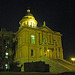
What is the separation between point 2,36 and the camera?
101 ft

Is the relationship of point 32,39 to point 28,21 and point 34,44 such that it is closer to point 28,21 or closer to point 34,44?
point 34,44

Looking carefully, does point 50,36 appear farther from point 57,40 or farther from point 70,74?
point 70,74

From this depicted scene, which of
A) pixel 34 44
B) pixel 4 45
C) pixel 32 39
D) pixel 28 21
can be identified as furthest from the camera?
pixel 28 21

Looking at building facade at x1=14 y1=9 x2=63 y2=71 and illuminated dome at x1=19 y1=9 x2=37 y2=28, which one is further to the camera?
illuminated dome at x1=19 y1=9 x2=37 y2=28

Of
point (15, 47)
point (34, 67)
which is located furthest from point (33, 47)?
point (34, 67)

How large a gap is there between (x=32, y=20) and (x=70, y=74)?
120 ft

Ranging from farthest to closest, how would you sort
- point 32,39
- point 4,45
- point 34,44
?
1. point 32,39
2. point 34,44
3. point 4,45

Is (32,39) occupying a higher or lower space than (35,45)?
higher

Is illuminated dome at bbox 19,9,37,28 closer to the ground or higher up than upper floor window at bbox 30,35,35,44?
higher up

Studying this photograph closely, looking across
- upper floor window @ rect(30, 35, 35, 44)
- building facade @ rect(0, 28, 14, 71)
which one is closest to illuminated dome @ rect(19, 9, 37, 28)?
upper floor window @ rect(30, 35, 35, 44)

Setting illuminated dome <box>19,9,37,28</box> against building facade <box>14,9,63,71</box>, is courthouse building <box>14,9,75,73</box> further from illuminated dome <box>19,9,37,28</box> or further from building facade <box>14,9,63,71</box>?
illuminated dome <box>19,9,37,28</box>

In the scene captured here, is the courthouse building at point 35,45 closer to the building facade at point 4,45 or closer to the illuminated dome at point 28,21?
the building facade at point 4,45

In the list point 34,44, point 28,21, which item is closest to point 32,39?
point 34,44

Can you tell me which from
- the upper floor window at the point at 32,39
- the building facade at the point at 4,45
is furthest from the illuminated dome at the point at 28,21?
the building facade at the point at 4,45
